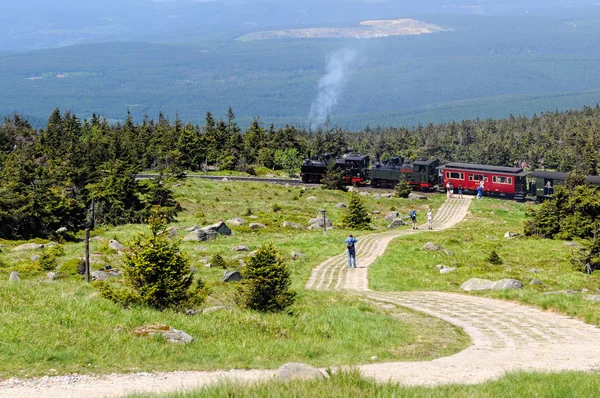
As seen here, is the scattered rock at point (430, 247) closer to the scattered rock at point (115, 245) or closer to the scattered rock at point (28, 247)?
the scattered rock at point (115, 245)

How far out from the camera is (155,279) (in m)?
19.3

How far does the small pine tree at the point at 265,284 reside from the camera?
21.1m

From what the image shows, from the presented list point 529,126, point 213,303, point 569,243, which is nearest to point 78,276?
point 213,303

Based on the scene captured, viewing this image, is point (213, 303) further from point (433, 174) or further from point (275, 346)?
point (433, 174)

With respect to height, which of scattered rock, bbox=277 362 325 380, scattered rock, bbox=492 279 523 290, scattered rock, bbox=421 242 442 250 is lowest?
scattered rock, bbox=421 242 442 250

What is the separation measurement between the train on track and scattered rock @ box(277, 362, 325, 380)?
2426 inches

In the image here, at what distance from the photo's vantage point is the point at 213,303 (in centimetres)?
2253

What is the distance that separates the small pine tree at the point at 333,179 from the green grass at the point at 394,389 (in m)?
67.4

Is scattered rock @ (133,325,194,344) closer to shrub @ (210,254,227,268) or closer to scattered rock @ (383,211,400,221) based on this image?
shrub @ (210,254,227,268)

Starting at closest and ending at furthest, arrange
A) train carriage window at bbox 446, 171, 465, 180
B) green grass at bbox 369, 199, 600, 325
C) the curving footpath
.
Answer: the curving footpath, green grass at bbox 369, 199, 600, 325, train carriage window at bbox 446, 171, 465, 180

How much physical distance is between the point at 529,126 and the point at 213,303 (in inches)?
6449

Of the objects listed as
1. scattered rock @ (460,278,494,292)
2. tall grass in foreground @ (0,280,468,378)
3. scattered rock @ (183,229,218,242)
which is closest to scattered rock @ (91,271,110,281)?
tall grass in foreground @ (0,280,468,378)

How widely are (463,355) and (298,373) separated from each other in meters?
5.88

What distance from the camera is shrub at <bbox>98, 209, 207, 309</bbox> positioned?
18.9 metres
